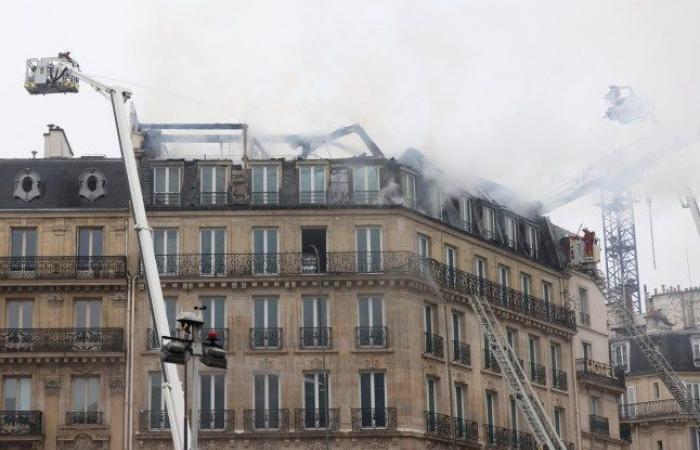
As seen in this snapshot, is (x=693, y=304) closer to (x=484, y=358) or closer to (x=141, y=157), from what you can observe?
(x=484, y=358)

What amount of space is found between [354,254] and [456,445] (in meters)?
9.29

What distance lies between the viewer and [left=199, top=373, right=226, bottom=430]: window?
2579 inches

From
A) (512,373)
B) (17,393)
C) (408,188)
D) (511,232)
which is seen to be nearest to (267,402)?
(17,393)

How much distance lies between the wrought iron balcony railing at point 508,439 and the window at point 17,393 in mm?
20119

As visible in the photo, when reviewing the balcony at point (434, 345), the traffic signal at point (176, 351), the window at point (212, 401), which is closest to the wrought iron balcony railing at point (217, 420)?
the window at point (212, 401)

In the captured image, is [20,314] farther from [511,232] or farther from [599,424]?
[599,424]

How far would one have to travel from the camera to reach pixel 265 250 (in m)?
68.1

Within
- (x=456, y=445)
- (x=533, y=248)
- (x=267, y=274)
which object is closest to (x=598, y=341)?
(x=533, y=248)

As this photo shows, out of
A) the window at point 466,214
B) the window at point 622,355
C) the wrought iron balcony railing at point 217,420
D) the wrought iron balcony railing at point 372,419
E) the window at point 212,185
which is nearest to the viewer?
the wrought iron balcony railing at point 217,420

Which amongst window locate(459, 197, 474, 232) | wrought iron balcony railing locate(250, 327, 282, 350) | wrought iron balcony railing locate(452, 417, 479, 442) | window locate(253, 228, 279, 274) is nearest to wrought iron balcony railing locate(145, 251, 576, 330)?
window locate(253, 228, 279, 274)

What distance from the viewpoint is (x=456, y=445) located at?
68.1 m

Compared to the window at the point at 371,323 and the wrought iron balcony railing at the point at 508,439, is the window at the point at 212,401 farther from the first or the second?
the wrought iron balcony railing at the point at 508,439

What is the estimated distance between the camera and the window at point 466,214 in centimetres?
7300

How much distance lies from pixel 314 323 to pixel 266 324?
2031 mm
